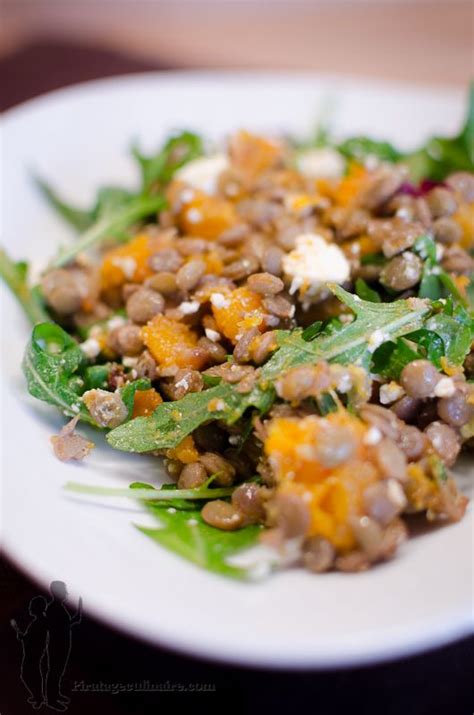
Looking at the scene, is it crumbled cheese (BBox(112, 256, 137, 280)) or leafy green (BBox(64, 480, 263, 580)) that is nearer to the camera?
leafy green (BBox(64, 480, 263, 580))

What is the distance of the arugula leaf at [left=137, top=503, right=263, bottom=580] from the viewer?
6.41ft

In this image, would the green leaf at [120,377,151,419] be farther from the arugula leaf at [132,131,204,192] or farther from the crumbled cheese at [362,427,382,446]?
the arugula leaf at [132,131,204,192]

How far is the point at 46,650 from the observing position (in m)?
2.08

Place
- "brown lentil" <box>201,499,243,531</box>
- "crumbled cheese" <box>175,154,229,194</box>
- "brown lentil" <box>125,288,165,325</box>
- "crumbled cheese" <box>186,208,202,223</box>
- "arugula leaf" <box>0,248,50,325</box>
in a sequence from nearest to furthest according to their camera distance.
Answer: "brown lentil" <box>201,499,243,531</box> → "brown lentil" <box>125,288,165,325</box> → "arugula leaf" <box>0,248,50,325</box> → "crumbled cheese" <box>186,208,202,223</box> → "crumbled cheese" <box>175,154,229,194</box>

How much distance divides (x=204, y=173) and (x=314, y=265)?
3.60 ft

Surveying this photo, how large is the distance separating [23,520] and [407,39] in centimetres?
616

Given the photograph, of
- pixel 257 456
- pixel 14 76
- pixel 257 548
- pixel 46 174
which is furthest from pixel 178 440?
pixel 14 76

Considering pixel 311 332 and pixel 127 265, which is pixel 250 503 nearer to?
pixel 311 332

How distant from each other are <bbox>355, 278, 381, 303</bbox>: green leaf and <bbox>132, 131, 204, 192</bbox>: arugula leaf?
141 cm

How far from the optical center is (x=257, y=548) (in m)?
2.08

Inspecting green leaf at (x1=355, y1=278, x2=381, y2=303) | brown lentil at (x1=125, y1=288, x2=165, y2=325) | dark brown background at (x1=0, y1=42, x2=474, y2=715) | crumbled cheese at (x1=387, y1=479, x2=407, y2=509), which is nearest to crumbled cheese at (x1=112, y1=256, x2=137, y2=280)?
brown lentil at (x1=125, y1=288, x2=165, y2=325)

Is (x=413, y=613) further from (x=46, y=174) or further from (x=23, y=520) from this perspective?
(x=46, y=174)

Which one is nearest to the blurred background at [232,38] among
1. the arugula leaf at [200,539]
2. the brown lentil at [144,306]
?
the brown lentil at [144,306]

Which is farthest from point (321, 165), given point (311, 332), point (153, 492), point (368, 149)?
point (153, 492)
